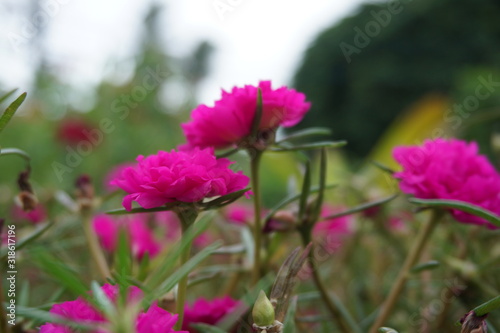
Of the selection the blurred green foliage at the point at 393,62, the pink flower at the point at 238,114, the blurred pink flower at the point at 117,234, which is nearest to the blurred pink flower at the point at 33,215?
the blurred pink flower at the point at 117,234

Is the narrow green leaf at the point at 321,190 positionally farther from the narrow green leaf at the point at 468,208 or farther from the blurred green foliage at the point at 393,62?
the blurred green foliage at the point at 393,62

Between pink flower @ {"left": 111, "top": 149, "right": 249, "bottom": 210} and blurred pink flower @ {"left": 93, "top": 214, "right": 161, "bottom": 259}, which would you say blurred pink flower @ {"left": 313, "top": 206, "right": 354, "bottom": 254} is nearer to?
blurred pink flower @ {"left": 93, "top": 214, "right": 161, "bottom": 259}

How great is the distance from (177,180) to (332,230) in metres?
0.51

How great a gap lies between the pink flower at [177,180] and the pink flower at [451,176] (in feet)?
0.44

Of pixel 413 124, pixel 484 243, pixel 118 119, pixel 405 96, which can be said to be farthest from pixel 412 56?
pixel 484 243

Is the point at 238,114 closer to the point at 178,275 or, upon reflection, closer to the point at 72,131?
the point at 178,275

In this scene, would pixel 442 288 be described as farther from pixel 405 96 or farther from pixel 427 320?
pixel 405 96

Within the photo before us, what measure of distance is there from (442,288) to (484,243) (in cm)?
7

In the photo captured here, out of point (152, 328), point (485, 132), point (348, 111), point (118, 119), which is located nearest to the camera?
point (152, 328)

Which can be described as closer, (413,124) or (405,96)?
(413,124)

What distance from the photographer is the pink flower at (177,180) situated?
26 cm

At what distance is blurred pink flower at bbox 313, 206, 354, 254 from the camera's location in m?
0.71

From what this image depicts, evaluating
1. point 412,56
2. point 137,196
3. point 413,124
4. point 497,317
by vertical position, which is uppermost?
point 412,56

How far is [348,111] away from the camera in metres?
6.81
